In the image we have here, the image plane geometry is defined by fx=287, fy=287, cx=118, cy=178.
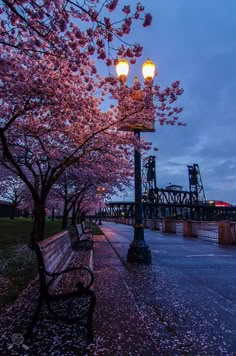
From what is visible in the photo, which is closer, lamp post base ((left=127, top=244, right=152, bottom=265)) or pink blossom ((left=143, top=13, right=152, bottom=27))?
pink blossom ((left=143, top=13, right=152, bottom=27))

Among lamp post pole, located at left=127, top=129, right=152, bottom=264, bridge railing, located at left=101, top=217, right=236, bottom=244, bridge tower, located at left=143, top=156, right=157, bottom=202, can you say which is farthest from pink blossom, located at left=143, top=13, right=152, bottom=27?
bridge tower, located at left=143, top=156, right=157, bottom=202

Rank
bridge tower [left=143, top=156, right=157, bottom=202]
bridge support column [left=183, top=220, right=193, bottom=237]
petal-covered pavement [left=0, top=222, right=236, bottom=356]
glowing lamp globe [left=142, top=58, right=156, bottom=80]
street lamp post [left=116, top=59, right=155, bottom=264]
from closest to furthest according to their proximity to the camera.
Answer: petal-covered pavement [left=0, top=222, right=236, bottom=356], street lamp post [left=116, top=59, right=155, bottom=264], glowing lamp globe [left=142, top=58, right=156, bottom=80], bridge support column [left=183, top=220, right=193, bottom=237], bridge tower [left=143, top=156, right=157, bottom=202]

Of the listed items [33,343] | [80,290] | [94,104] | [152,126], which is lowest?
[33,343]

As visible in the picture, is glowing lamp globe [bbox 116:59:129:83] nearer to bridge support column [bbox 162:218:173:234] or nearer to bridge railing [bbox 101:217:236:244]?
bridge railing [bbox 101:217:236:244]

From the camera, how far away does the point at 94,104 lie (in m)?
11.1

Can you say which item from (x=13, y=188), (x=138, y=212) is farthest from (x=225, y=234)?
(x=13, y=188)

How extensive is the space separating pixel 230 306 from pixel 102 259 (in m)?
5.69

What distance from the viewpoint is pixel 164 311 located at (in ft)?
15.0

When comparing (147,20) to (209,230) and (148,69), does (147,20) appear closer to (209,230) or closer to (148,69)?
(148,69)

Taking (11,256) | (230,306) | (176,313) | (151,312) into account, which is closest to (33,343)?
(151,312)

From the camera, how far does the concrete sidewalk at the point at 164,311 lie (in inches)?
134

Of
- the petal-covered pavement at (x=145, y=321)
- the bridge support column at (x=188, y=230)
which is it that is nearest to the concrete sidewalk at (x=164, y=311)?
the petal-covered pavement at (x=145, y=321)

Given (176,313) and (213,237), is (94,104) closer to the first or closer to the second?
(176,313)

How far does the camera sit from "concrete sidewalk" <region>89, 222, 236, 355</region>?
3.40m
